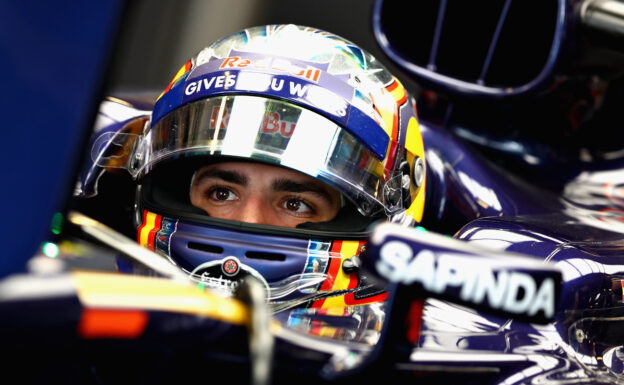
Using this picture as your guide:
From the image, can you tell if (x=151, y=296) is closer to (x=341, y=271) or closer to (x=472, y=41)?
(x=341, y=271)

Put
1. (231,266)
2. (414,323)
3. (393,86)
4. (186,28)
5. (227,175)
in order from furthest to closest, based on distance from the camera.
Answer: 1. (186,28)
2. (393,86)
3. (227,175)
4. (231,266)
5. (414,323)

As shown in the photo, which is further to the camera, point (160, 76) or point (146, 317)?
point (160, 76)

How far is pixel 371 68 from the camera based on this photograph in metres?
1.86

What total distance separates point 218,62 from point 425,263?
1.04m

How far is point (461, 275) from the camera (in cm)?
85

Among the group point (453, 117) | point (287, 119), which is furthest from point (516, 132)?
point (287, 119)

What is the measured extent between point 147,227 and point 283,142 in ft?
1.14

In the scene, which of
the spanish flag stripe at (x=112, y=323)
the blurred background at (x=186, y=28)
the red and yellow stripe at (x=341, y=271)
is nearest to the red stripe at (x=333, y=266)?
the red and yellow stripe at (x=341, y=271)

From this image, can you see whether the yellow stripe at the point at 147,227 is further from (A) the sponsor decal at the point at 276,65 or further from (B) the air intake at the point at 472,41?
(B) the air intake at the point at 472,41

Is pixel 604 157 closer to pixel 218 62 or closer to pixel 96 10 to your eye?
pixel 218 62

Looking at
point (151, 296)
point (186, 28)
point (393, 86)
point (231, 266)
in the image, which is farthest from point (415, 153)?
point (186, 28)

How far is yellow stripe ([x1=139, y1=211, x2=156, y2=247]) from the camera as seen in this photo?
1689 millimetres

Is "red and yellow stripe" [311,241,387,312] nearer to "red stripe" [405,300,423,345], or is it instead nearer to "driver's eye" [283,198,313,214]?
"driver's eye" [283,198,313,214]

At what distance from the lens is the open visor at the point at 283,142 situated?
1.61 m
